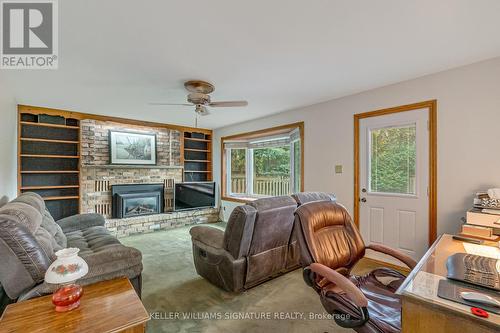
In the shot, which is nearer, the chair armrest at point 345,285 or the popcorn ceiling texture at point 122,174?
the chair armrest at point 345,285

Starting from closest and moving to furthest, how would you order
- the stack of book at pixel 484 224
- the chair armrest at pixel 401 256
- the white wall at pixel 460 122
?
the chair armrest at pixel 401 256 → the stack of book at pixel 484 224 → the white wall at pixel 460 122

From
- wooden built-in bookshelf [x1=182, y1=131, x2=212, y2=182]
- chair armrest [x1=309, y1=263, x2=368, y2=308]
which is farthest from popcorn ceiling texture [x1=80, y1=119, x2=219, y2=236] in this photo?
chair armrest [x1=309, y1=263, x2=368, y2=308]

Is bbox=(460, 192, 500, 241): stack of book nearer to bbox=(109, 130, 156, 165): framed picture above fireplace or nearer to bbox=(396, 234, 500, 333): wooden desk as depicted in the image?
bbox=(396, 234, 500, 333): wooden desk

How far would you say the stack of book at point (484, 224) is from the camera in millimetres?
1851

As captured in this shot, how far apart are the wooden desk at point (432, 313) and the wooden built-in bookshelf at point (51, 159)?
17.2 ft

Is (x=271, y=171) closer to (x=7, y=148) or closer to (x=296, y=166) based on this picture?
(x=296, y=166)

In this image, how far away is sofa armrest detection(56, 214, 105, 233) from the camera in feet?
10.7

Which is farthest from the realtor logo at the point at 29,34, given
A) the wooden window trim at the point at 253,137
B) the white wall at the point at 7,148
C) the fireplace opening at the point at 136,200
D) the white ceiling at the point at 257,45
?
the wooden window trim at the point at 253,137

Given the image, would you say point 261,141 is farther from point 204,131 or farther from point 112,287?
point 112,287

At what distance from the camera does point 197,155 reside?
21.0 feet

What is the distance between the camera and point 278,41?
208 centimetres

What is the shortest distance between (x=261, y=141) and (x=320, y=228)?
3776mm

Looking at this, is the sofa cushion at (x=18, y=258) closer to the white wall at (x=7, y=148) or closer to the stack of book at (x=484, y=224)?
the white wall at (x=7, y=148)

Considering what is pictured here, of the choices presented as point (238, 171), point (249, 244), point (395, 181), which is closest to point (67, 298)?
point (249, 244)
